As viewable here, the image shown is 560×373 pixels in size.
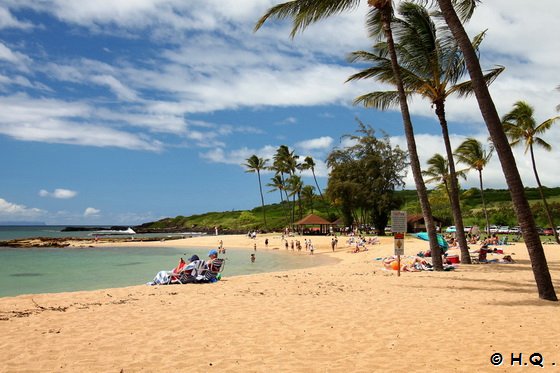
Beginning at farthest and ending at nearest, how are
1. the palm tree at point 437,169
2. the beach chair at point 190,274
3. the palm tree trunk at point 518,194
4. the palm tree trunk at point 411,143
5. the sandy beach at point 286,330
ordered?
the palm tree at point 437,169, the palm tree trunk at point 411,143, the beach chair at point 190,274, the palm tree trunk at point 518,194, the sandy beach at point 286,330

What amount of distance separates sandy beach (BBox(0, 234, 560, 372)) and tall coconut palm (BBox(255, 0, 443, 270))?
148 inches

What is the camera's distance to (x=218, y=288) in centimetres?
1286

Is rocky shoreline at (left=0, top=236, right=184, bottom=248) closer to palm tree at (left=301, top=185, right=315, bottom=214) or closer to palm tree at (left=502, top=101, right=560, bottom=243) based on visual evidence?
palm tree at (left=301, top=185, right=315, bottom=214)

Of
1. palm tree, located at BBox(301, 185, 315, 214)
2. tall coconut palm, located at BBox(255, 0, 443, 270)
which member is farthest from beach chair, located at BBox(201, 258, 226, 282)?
palm tree, located at BBox(301, 185, 315, 214)

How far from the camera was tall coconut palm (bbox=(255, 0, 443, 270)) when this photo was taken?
12914mm

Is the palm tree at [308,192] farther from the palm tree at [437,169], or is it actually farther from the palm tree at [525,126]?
the palm tree at [525,126]

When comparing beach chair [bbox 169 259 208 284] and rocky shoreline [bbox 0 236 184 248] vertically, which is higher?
rocky shoreline [bbox 0 236 184 248]

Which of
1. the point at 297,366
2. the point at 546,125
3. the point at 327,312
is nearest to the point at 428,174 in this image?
the point at 546,125

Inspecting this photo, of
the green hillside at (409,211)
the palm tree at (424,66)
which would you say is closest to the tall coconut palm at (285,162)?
the green hillside at (409,211)

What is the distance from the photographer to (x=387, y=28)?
616 inches

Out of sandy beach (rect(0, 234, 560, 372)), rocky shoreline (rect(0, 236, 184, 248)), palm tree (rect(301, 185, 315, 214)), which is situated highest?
palm tree (rect(301, 185, 315, 214))

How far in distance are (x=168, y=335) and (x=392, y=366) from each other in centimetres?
368

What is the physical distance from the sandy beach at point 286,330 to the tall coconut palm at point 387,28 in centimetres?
376

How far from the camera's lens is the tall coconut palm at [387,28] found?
12914 millimetres
